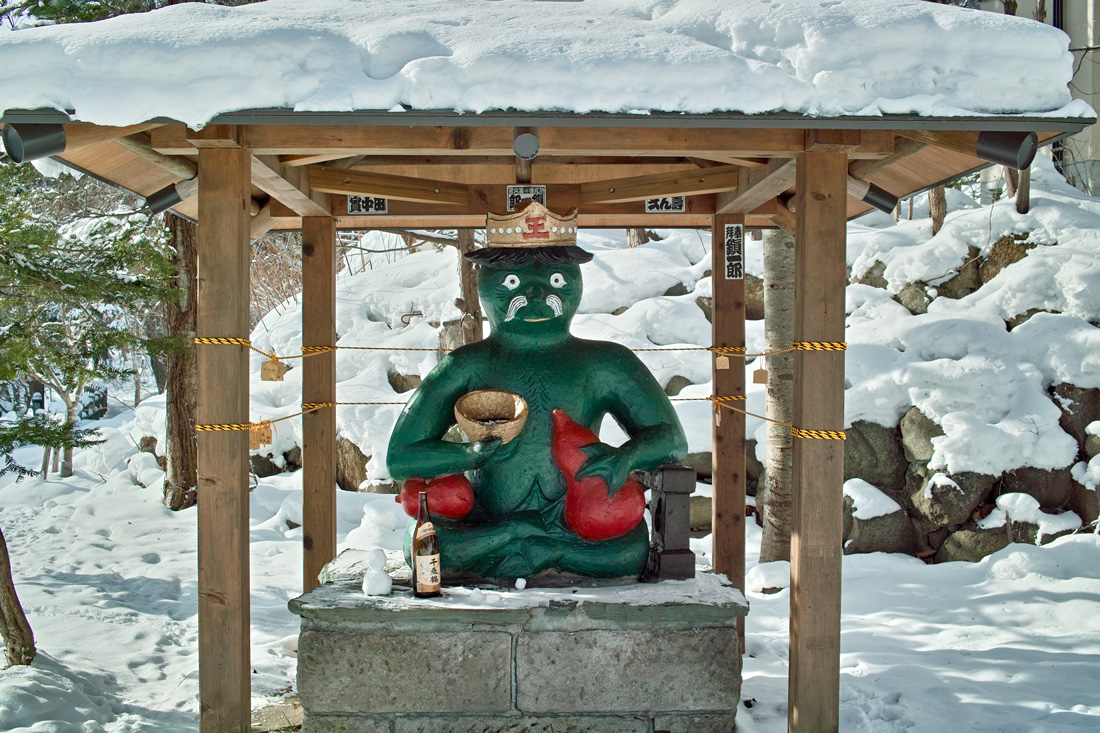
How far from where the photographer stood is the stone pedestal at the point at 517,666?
3.48 meters

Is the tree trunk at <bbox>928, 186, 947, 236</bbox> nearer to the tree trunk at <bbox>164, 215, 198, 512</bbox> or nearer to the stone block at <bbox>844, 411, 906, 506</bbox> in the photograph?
the stone block at <bbox>844, 411, 906, 506</bbox>

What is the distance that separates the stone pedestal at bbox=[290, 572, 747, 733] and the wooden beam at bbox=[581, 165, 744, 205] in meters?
2.20

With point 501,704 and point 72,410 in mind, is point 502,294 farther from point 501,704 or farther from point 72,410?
point 72,410

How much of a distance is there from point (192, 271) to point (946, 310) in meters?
7.33

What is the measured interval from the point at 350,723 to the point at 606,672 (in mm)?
1028

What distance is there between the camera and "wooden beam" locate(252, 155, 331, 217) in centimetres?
391

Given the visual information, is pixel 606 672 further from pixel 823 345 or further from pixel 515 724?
pixel 823 345

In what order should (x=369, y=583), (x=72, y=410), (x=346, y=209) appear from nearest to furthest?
(x=369, y=583), (x=346, y=209), (x=72, y=410)

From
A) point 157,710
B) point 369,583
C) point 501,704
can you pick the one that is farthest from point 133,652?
point 501,704

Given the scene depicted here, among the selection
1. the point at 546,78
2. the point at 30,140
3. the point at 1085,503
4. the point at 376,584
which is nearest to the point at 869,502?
the point at 1085,503

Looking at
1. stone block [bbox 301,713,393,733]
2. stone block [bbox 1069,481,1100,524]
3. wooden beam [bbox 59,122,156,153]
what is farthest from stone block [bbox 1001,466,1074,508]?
wooden beam [bbox 59,122,156,153]

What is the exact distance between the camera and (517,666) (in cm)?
349

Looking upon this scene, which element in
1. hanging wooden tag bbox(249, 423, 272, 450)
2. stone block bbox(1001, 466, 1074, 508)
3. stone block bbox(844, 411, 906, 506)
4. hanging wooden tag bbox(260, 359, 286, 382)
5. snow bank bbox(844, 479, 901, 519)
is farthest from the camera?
stone block bbox(844, 411, 906, 506)

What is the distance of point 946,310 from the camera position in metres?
8.83
